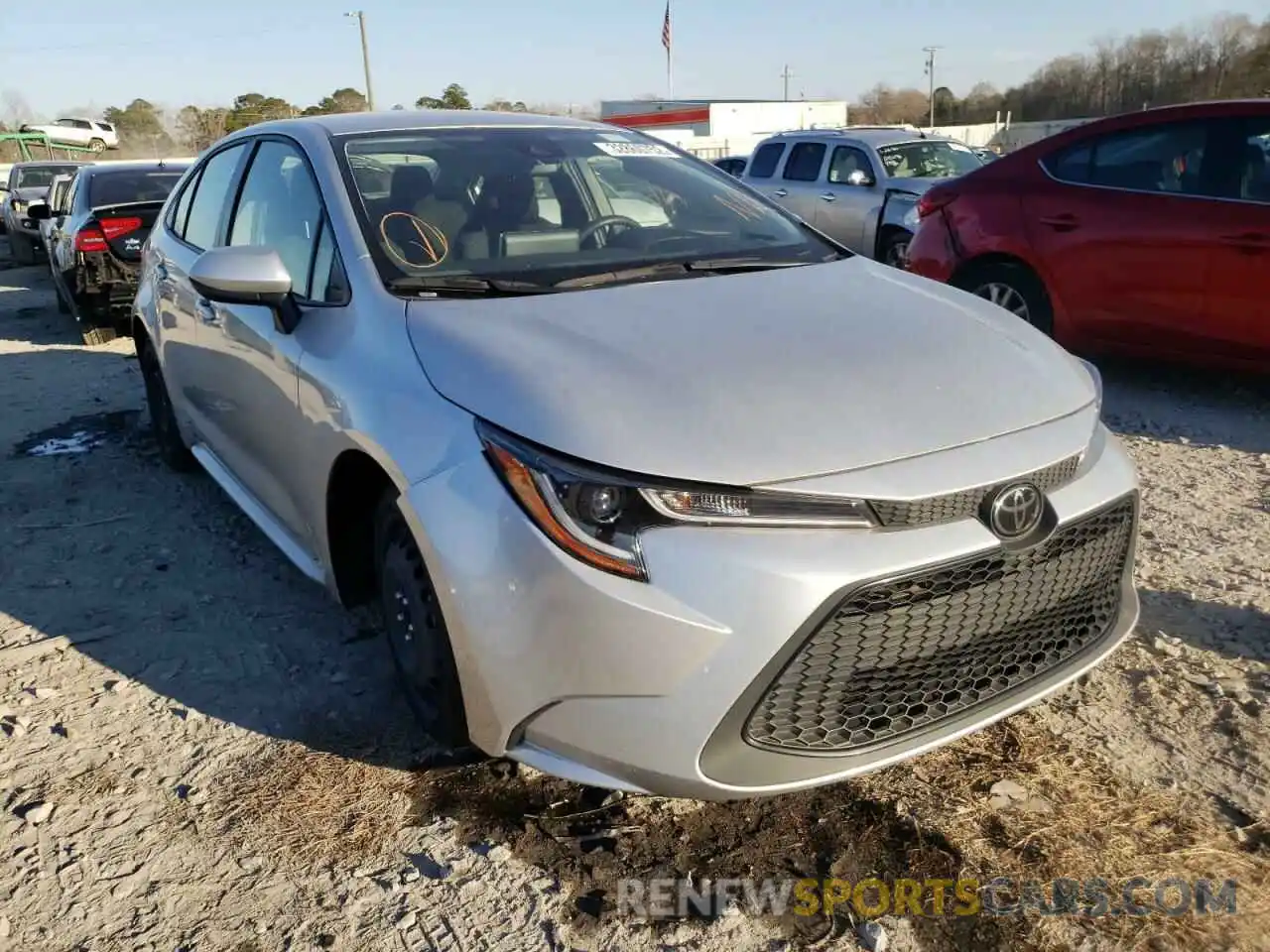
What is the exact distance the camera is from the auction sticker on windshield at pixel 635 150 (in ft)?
12.3

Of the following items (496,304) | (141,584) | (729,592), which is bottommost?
(141,584)

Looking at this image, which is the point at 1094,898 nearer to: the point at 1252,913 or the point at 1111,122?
the point at 1252,913

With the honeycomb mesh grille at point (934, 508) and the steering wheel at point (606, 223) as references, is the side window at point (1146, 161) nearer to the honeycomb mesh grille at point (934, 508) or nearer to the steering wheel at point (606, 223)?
the steering wheel at point (606, 223)

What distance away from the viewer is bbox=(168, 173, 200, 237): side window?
15.1ft

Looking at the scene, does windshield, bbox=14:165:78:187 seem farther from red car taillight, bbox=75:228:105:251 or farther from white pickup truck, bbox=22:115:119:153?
white pickup truck, bbox=22:115:119:153

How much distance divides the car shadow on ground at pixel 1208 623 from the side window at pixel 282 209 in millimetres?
2829

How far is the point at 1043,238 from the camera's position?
19.6ft

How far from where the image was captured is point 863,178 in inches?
422

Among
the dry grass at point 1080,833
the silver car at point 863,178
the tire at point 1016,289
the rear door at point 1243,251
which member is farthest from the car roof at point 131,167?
the dry grass at point 1080,833

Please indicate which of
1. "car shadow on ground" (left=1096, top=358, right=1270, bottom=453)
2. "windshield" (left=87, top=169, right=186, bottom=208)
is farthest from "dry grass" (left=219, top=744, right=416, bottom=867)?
Result: "windshield" (left=87, top=169, right=186, bottom=208)

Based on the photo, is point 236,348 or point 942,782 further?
point 236,348

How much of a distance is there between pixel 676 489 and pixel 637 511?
0.09m

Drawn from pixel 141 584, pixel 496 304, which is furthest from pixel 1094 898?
pixel 141 584

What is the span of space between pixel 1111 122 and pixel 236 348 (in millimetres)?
4897
